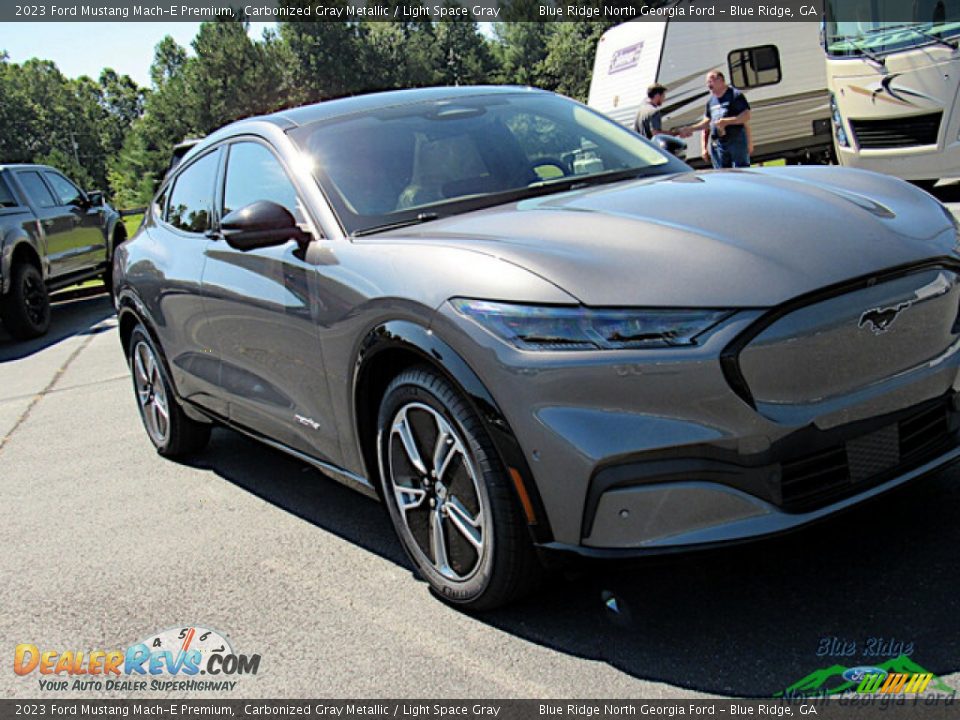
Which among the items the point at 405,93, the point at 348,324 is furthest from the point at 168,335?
the point at 348,324

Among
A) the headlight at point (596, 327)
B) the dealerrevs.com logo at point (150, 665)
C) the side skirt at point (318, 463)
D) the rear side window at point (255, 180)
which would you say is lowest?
the dealerrevs.com logo at point (150, 665)

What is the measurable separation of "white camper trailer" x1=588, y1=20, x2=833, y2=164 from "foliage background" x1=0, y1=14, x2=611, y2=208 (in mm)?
94229

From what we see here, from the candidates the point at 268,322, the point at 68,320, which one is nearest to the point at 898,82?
the point at 268,322

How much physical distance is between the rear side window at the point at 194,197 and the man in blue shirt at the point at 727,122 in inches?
336

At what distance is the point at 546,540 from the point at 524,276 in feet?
2.33

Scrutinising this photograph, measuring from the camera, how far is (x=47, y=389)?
874cm

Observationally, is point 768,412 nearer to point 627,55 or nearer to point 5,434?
point 5,434

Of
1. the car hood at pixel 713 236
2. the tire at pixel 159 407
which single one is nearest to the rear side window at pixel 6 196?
the tire at pixel 159 407

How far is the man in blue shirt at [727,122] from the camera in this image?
1274cm

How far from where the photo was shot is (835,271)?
2.89 meters

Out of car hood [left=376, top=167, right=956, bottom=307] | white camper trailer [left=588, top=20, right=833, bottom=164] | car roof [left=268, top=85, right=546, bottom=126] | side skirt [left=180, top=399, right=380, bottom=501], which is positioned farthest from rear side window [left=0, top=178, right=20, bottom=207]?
car hood [left=376, top=167, right=956, bottom=307]

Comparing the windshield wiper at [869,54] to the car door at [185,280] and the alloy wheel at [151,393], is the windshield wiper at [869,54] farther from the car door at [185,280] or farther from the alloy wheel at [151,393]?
the alloy wheel at [151,393]

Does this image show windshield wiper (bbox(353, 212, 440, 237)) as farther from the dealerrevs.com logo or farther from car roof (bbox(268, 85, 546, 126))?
the dealerrevs.com logo

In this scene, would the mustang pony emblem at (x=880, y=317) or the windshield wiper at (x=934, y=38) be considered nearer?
the mustang pony emblem at (x=880, y=317)
